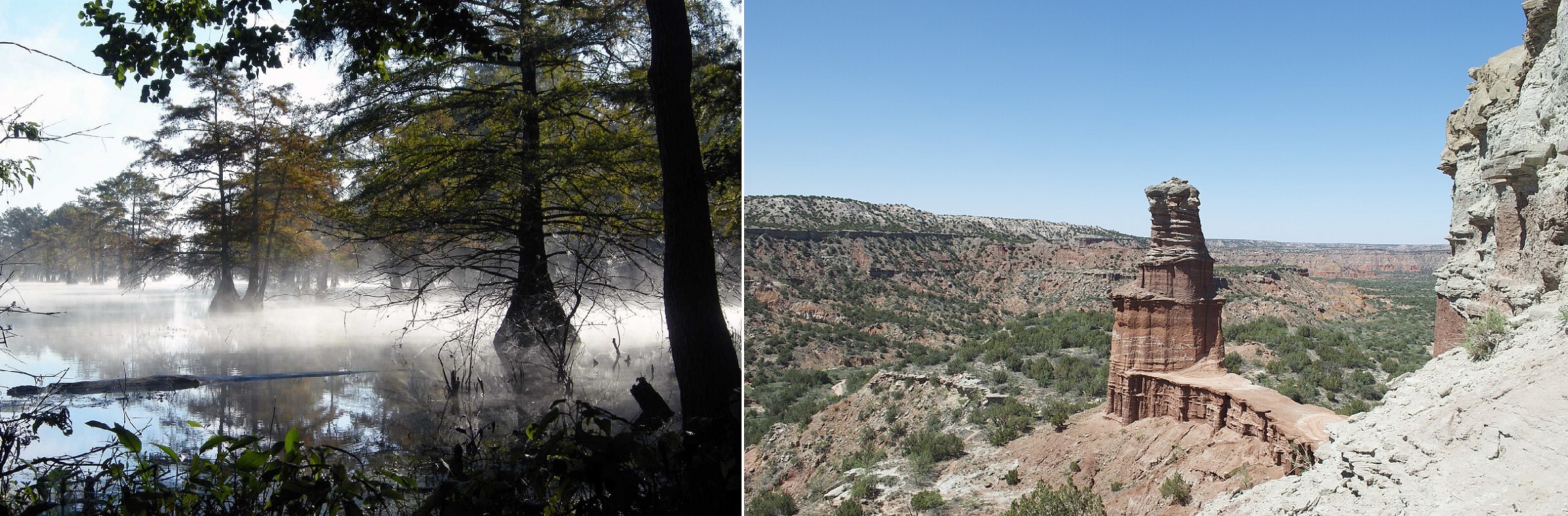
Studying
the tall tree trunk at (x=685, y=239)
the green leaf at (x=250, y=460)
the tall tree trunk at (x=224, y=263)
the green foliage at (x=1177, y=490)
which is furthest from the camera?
the green foliage at (x=1177, y=490)

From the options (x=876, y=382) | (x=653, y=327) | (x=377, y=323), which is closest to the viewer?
(x=377, y=323)

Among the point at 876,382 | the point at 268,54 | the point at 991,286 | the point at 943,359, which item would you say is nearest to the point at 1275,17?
the point at 991,286

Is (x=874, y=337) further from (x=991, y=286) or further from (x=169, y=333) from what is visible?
(x=169, y=333)

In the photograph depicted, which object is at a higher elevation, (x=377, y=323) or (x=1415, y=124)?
(x=1415, y=124)

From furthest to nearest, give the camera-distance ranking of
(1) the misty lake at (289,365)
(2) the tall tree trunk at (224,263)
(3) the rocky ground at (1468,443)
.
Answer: (2) the tall tree trunk at (224,263), (1) the misty lake at (289,365), (3) the rocky ground at (1468,443)

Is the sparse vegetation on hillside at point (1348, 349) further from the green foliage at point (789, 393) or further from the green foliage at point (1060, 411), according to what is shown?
the green foliage at point (789, 393)

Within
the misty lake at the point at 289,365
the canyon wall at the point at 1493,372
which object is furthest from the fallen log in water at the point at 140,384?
the canyon wall at the point at 1493,372
